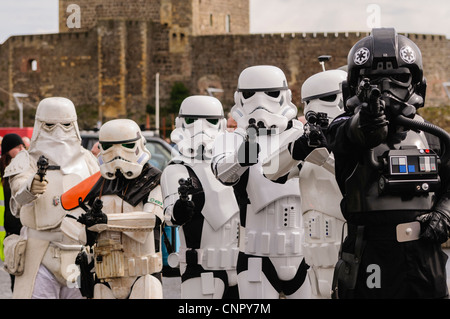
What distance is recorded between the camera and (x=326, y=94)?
6648 millimetres

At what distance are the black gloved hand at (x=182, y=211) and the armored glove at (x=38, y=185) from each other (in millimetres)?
1115

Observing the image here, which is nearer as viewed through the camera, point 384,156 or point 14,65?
point 384,156

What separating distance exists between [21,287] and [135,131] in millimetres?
1508

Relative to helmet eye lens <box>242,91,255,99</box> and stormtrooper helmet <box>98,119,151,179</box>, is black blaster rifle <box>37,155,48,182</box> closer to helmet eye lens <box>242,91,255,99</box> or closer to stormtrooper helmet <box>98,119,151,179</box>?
stormtrooper helmet <box>98,119,151,179</box>

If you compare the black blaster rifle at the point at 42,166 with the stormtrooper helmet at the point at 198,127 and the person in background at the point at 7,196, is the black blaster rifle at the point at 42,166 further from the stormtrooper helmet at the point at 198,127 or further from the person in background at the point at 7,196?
the person in background at the point at 7,196

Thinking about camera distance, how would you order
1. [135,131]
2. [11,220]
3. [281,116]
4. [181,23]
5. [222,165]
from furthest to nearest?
[181,23] → [11,220] → [135,131] → [281,116] → [222,165]

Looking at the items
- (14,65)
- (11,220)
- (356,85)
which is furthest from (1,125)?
(356,85)

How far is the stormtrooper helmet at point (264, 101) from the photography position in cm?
658

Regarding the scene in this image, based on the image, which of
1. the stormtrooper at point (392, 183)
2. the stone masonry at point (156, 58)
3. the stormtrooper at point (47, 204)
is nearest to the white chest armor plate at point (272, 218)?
the stormtrooper at point (47, 204)

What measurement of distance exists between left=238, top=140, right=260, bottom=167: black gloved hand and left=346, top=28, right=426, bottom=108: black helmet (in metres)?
1.31

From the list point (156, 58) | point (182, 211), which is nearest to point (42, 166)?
point (182, 211)

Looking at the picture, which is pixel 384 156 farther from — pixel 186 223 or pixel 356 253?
pixel 186 223

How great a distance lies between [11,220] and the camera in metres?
8.58

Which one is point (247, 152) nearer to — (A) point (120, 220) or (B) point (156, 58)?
(A) point (120, 220)
